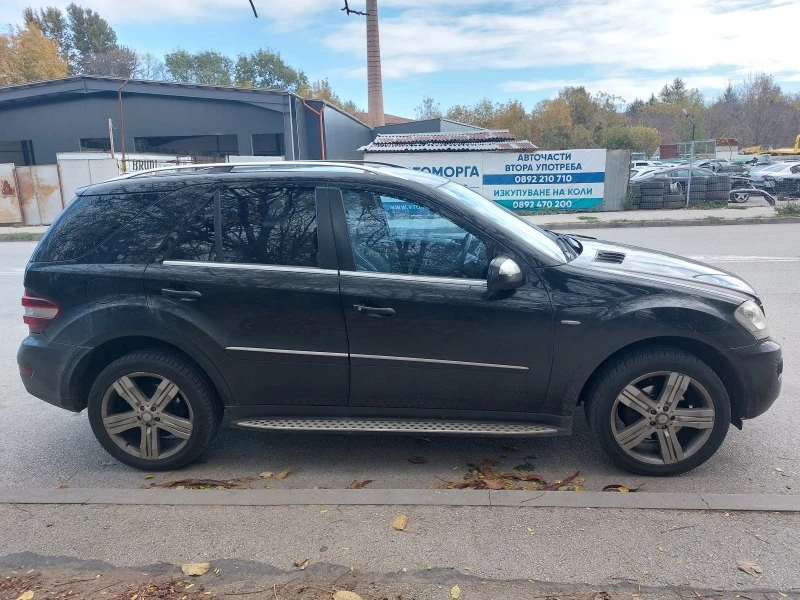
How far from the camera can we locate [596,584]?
8.98 ft

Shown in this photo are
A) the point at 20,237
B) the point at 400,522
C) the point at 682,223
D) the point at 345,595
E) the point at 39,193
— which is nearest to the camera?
the point at 345,595

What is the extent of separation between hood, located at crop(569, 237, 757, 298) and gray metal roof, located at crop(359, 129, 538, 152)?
16589mm

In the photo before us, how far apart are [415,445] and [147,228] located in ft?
7.28

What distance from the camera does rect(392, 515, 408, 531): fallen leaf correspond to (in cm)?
320

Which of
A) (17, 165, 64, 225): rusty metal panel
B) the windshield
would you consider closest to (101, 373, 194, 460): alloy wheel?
the windshield

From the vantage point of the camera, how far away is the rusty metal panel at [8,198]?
69.6ft

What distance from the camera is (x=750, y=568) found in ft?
9.21

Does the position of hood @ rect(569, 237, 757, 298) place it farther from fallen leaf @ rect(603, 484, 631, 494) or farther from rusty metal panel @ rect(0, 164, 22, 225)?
rusty metal panel @ rect(0, 164, 22, 225)

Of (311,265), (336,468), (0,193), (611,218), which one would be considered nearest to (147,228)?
(311,265)

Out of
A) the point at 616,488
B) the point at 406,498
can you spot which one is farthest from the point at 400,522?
the point at 616,488

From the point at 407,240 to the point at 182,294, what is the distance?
1370 mm

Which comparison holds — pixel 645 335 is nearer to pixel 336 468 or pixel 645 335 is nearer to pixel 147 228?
pixel 336 468

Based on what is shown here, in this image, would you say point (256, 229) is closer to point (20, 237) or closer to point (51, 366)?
point (51, 366)

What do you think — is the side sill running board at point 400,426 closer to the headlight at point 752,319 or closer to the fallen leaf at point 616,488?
the fallen leaf at point 616,488
